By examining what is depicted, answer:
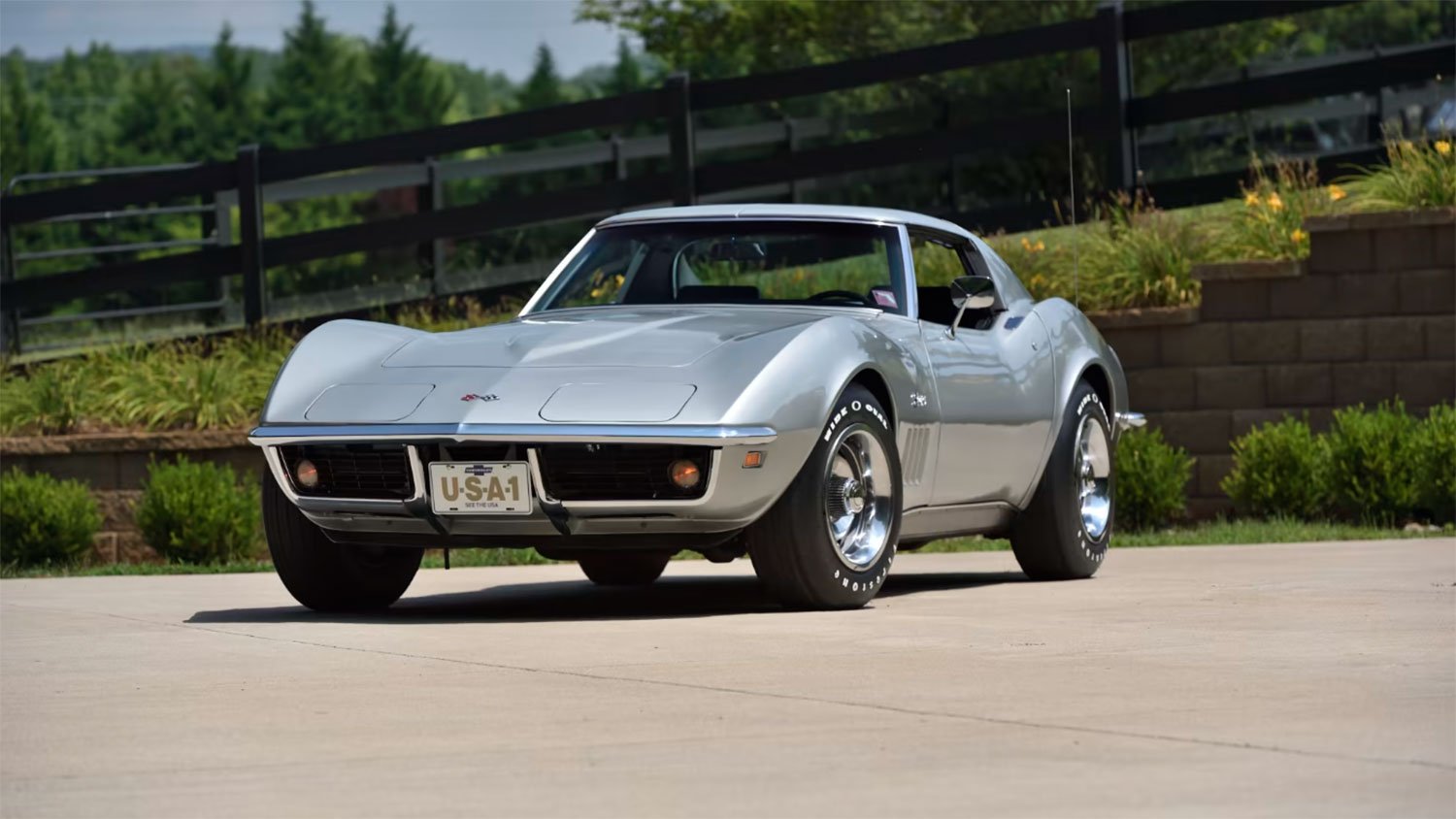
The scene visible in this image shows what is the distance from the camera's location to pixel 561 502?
21.1 ft

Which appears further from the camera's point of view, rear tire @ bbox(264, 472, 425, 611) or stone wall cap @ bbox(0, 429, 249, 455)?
stone wall cap @ bbox(0, 429, 249, 455)

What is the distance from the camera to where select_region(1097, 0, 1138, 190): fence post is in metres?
14.6

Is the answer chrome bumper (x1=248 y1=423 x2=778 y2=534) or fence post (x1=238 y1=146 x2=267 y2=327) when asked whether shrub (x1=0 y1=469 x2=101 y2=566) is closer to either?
fence post (x1=238 y1=146 x2=267 y2=327)

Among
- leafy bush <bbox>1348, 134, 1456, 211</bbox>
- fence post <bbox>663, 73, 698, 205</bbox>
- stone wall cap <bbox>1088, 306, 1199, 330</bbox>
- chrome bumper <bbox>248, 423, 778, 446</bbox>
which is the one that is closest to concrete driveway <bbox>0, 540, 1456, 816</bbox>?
chrome bumper <bbox>248, 423, 778, 446</bbox>

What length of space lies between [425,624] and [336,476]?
57cm

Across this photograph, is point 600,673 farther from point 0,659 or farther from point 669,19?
point 669,19

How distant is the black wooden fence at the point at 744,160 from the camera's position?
14664 mm

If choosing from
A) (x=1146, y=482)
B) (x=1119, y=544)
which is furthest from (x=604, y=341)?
(x=1146, y=482)

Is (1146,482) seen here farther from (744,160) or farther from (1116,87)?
(744,160)

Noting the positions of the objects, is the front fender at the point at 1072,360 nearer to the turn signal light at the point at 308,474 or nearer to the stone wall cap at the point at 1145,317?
the turn signal light at the point at 308,474

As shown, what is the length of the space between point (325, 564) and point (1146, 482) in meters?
5.88

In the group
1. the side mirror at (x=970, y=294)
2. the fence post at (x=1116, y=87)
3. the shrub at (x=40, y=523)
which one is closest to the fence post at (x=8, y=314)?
the shrub at (x=40, y=523)

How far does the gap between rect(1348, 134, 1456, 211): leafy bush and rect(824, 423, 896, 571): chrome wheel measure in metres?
6.61

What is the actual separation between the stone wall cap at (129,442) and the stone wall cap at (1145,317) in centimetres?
507
